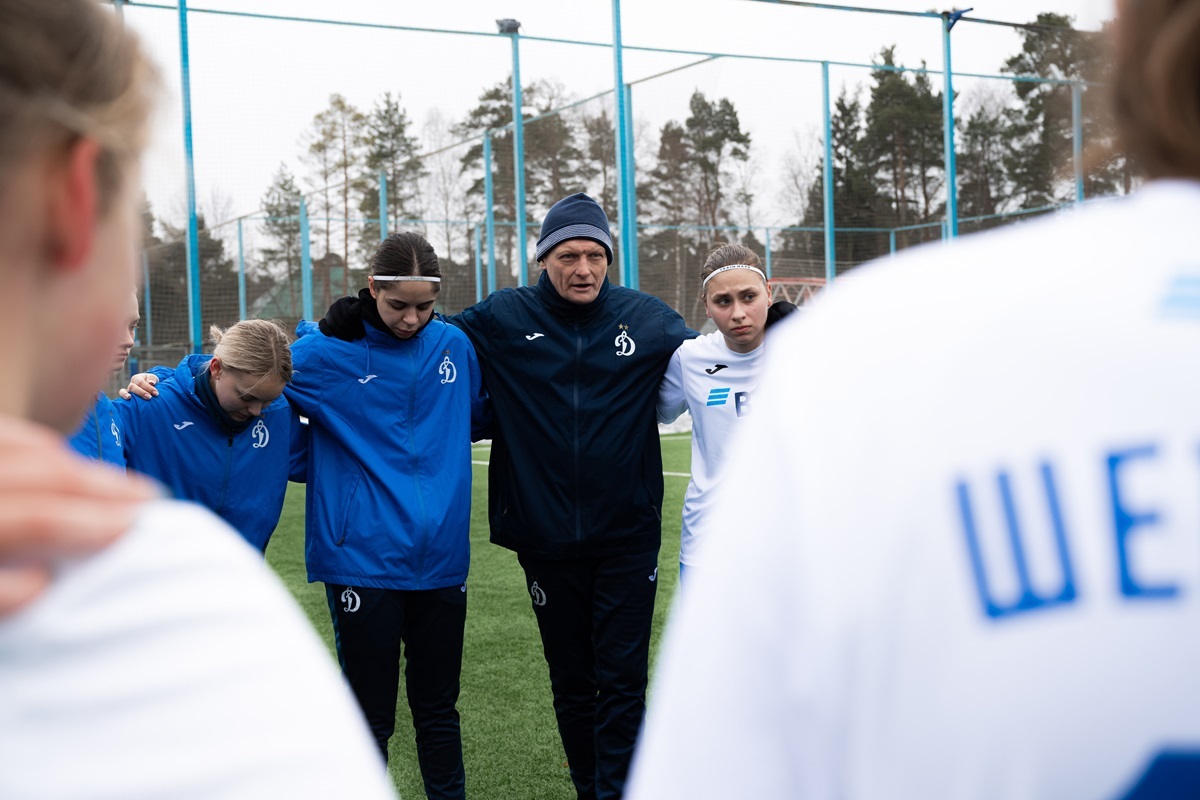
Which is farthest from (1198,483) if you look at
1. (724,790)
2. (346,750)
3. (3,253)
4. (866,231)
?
(866,231)

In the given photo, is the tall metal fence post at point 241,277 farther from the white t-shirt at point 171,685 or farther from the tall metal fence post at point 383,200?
the white t-shirt at point 171,685

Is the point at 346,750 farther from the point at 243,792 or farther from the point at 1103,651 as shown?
the point at 1103,651

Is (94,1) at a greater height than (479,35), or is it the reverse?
(479,35)

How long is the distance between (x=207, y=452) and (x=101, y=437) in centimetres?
40

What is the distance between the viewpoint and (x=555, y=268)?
165 inches

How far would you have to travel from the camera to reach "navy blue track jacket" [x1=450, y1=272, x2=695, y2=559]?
404cm

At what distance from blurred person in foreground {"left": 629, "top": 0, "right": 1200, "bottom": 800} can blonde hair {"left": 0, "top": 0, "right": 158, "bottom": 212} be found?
0.44 metres

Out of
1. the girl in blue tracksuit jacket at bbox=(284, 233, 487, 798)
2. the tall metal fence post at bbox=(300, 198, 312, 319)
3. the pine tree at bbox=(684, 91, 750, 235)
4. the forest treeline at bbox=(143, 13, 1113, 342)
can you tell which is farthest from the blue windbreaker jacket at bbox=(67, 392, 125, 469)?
the tall metal fence post at bbox=(300, 198, 312, 319)

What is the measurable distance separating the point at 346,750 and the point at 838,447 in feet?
1.10

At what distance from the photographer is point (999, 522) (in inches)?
24.5

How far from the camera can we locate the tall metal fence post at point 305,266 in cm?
1770

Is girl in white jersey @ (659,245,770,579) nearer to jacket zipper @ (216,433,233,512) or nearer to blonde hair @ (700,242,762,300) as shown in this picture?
blonde hair @ (700,242,762,300)

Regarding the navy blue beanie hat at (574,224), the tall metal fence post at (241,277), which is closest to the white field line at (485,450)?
the tall metal fence post at (241,277)

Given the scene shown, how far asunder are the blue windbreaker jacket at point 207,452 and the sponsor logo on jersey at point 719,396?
1.57m
